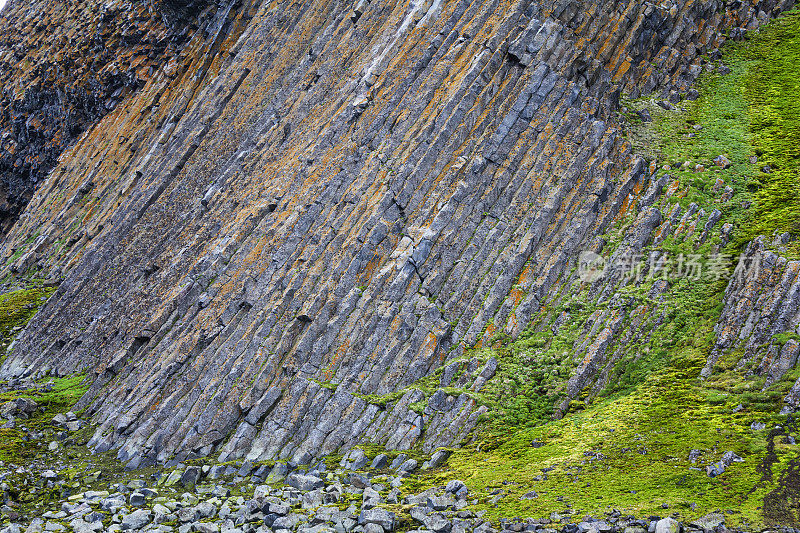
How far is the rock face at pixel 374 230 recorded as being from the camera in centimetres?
1711

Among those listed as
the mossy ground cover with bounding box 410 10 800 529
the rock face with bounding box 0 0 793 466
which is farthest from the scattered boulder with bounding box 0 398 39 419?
the mossy ground cover with bounding box 410 10 800 529

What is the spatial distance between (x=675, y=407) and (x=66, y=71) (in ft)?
166

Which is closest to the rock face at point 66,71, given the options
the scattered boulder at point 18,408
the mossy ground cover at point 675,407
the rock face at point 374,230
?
the rock face at point 374,230

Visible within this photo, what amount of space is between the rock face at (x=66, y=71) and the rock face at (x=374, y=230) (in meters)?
19.0

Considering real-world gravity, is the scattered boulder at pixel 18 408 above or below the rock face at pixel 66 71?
below

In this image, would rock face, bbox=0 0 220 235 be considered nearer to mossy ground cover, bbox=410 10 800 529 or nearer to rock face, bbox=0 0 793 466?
rock face, bbox=0 0 793 466

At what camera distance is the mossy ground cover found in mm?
10930

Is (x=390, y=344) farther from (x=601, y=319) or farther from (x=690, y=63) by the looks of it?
(x=690, y=63)

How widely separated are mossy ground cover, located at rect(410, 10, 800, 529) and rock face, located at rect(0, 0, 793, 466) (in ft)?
3.08

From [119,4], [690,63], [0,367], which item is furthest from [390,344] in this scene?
[119,4]

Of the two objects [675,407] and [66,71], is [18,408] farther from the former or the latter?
[66,71]

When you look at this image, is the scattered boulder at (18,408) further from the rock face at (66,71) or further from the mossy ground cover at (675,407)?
the rock face at (66,71)

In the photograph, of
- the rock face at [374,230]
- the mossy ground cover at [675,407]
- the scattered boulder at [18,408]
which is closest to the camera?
the mossy ground cover at [675,407]

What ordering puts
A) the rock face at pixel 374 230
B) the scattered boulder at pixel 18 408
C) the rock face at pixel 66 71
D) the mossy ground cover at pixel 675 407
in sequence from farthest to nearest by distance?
1. the rock face at pixel 66 71
2. the scattered boulder at pixel 18 408
3. the rock face at pixel 374 230
4. the mossy ground cover at pixel 675 407
